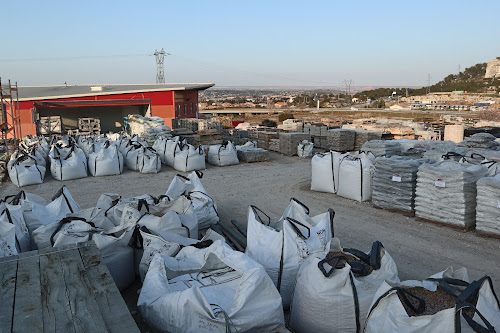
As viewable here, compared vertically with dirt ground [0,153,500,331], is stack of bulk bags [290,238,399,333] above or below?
above

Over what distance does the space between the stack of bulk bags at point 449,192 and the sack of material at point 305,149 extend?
7.43 m

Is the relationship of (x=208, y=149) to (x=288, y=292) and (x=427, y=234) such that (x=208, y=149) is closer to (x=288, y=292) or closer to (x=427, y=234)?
(x=427, y=234)

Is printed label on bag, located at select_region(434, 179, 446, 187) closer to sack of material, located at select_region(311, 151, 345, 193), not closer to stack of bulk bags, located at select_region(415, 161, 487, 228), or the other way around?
stack of bulk bags, located at select_region(415, 161, 487, 228)

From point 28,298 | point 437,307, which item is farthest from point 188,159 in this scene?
point 437,307

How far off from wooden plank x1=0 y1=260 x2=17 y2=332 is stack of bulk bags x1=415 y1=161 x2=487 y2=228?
650 cm

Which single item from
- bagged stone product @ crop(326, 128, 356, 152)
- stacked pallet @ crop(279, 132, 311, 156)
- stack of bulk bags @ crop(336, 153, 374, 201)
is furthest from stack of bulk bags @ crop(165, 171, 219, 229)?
bagged stone product @ crop(326, 128, 356, 152)

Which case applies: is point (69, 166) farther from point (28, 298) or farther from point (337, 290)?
point (337, 290)

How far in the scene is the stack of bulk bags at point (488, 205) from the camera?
657 cm

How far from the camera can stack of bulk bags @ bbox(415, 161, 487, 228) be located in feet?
→ 22.9

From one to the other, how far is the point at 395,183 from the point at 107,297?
6736mm

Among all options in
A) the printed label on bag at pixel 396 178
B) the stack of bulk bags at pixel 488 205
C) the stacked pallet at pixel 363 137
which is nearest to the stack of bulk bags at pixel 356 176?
the printed label on bag at pixel 396 178

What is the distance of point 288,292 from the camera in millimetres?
4312

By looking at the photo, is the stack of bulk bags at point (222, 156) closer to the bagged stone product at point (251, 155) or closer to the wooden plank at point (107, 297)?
the bagged stone product at point (251, 155)

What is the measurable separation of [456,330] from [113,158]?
10.8 meters
